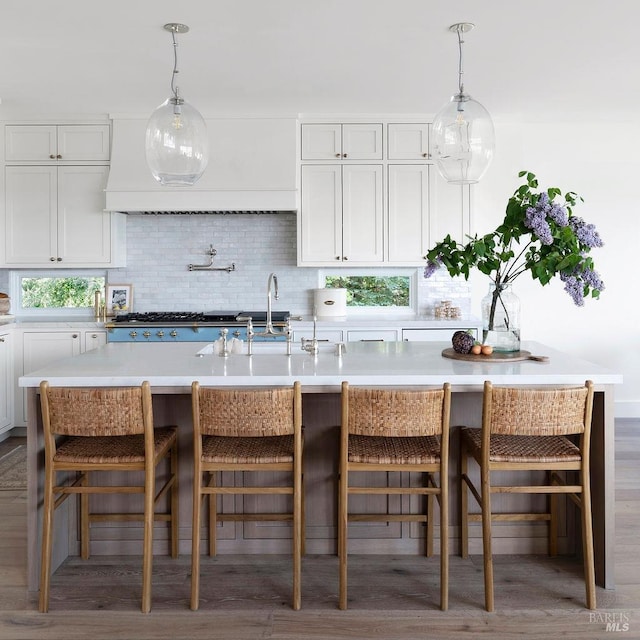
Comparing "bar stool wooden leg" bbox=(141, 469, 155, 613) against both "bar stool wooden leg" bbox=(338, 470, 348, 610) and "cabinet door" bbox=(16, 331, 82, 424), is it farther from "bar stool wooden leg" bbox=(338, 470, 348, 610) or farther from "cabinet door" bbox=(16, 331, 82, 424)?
"cabinet door" bbox=(16, 331, 82, 424)

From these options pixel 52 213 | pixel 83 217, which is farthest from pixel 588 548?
pixel 52 213

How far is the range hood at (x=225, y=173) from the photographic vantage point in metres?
5.04

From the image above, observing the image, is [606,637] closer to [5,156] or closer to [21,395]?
[21,395]

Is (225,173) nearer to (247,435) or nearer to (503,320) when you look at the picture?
(503,320)

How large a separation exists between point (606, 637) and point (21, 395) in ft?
15.2

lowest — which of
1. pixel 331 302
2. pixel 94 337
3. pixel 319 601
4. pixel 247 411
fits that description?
pixel 319 601

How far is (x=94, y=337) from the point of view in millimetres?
5000

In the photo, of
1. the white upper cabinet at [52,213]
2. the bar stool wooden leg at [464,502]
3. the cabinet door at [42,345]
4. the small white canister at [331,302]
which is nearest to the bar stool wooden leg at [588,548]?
the bar stool wooden leg at [464,502]

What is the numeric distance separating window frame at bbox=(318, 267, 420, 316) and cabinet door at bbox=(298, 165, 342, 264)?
0.40 meters

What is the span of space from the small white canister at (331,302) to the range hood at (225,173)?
810 mm

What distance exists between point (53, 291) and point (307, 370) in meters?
3.88

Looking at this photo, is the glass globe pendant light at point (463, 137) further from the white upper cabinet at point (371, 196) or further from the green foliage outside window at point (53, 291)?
the green foliage outside window at point (53, 291)

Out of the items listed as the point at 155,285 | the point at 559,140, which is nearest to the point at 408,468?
the point at 155,285

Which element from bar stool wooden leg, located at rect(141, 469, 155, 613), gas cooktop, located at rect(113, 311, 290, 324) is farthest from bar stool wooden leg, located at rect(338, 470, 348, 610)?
gas cooktop, located at rect(113, 311, 290, 324)
